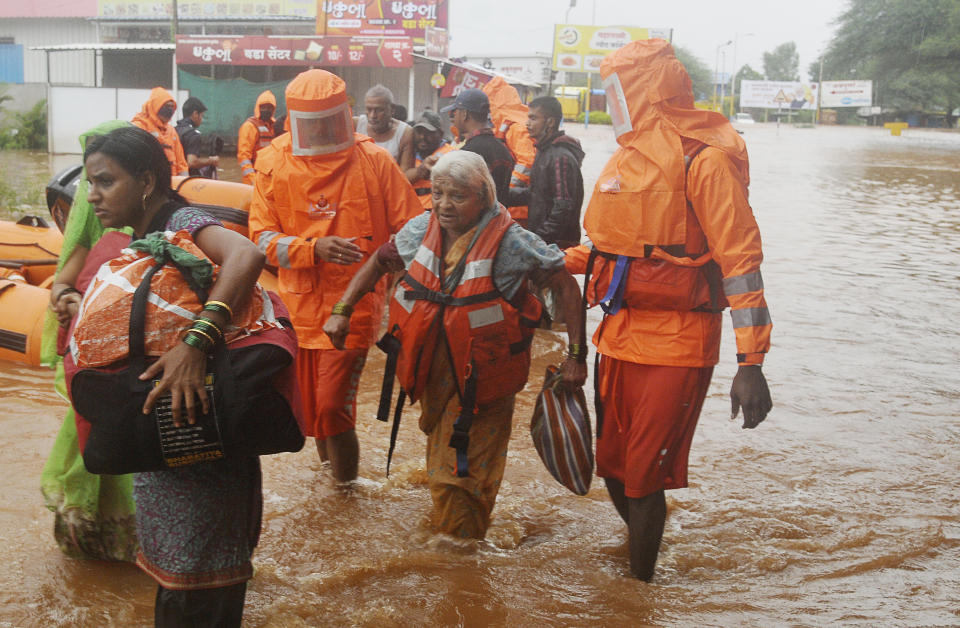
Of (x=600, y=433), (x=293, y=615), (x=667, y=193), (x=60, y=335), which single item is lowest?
(x=293, y=615)

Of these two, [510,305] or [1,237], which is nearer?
[510,305]

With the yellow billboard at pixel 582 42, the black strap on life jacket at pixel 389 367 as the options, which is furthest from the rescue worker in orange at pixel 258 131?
the yellow billboard at pixel 582 42

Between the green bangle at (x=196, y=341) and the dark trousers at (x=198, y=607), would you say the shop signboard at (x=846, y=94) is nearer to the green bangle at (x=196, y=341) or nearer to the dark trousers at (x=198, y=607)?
the dark trousers at (x=198, y=607)

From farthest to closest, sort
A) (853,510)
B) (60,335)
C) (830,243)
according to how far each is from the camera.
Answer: (830,243), (853,510), (60,335)

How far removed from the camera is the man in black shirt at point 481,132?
288 inches

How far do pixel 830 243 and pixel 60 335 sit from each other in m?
12.5

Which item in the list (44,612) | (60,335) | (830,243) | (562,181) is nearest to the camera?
(60,335)

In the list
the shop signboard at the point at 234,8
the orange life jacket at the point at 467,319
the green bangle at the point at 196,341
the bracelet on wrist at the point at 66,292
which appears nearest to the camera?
the green bangle at the point at 196,341

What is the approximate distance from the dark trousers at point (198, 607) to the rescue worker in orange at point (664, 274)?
1617 millimetres

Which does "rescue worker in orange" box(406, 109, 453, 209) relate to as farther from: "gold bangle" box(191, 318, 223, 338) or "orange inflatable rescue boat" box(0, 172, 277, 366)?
"gold bangle" box(191, 318, 223, 338)

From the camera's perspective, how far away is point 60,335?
10.4ft

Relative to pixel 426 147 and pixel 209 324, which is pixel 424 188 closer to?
pixel 426 147

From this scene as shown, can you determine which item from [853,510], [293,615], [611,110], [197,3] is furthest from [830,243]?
[197,3]

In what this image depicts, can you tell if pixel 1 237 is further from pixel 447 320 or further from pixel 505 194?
pixel 447 320
